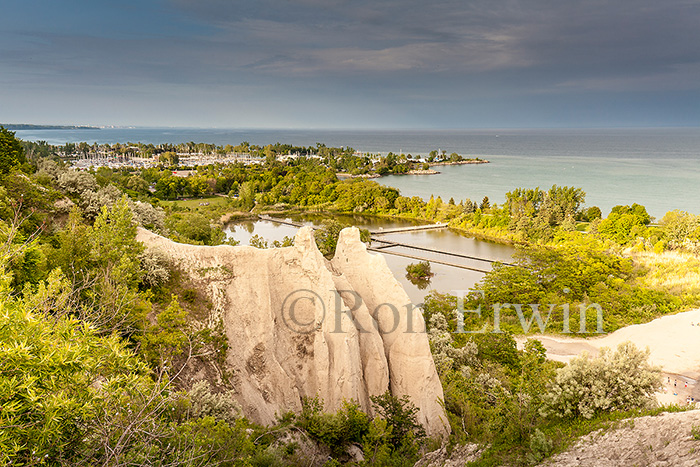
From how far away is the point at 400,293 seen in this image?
1652 cm

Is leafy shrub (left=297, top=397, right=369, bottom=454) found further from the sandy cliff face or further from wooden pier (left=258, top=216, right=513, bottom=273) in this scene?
wooden pier (left=258, top=216, right=513, bottom=273)

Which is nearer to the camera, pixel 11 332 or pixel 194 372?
pixel 11 332

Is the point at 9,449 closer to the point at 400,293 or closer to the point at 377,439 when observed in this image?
the point at 377,439

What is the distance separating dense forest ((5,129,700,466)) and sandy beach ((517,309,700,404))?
1.64m

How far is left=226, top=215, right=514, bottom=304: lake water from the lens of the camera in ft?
144

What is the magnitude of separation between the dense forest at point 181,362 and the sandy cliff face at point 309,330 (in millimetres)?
860

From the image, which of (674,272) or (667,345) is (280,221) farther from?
(667,345)

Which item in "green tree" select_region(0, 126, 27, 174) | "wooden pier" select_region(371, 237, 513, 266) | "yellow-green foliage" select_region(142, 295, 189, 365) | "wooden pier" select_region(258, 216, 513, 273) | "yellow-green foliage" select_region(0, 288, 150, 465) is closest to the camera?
"yellow-green foliage" select_region(0, 288, 150, 465)

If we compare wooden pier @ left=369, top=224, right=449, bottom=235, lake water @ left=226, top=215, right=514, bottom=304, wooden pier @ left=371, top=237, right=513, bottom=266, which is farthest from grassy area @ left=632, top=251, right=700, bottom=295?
wooden pier @ left=369, top=224, right=449, bottom=235

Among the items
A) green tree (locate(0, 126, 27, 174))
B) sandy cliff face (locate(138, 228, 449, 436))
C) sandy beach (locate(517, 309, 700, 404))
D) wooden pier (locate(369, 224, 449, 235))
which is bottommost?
sandy beach (locate(517, 309, 700, 404))

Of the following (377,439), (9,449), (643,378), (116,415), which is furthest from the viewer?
(377,439)

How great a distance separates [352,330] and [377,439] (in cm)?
356

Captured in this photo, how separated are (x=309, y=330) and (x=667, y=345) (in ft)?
79.6

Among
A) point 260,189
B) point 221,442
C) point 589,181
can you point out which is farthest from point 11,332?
point 589,181
